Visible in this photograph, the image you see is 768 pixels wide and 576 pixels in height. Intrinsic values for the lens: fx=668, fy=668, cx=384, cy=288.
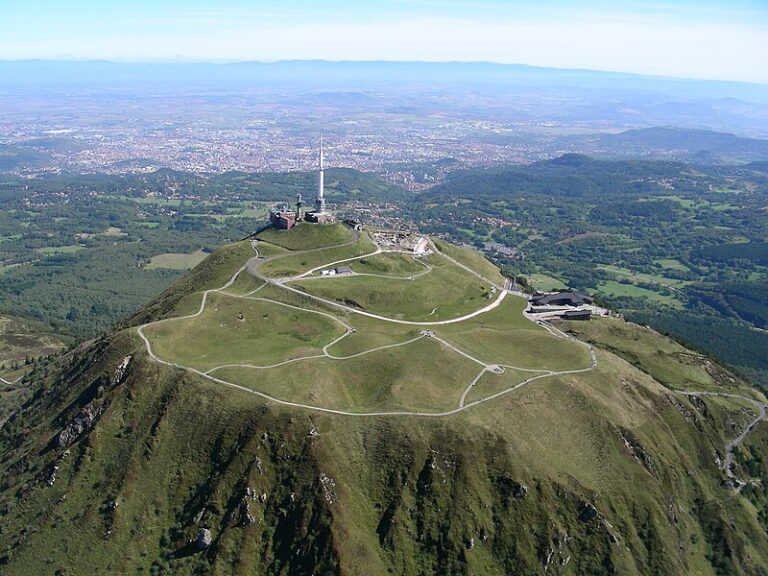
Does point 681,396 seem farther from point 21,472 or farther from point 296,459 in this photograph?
point 21,472

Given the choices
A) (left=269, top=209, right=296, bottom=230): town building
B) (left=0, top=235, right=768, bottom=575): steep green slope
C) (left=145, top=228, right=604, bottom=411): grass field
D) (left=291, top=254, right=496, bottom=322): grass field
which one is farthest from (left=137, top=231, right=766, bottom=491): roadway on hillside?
(left=269, top=209, right=296, bottom=230): town building

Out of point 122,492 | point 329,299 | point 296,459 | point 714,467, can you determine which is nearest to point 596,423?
point 714,467

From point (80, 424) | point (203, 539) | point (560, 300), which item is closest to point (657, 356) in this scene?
point (560, 300)

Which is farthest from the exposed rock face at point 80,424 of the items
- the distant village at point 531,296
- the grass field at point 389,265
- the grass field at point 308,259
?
the grass field at point 389,265

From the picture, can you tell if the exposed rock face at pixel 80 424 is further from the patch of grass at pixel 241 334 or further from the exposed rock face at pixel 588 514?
the exposed rock face at pixel 588 514

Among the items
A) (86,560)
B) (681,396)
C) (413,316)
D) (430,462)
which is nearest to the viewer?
(86,560)

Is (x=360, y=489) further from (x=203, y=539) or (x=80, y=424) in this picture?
(x=80, y=424)

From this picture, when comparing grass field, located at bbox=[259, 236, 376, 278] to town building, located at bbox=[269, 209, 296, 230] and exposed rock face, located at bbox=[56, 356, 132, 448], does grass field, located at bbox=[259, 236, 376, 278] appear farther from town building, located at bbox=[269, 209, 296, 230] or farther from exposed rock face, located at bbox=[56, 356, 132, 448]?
exposed rock face, located at bbox=[56, 356, 132, 448]
